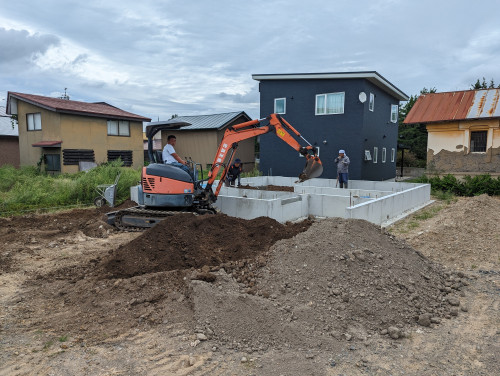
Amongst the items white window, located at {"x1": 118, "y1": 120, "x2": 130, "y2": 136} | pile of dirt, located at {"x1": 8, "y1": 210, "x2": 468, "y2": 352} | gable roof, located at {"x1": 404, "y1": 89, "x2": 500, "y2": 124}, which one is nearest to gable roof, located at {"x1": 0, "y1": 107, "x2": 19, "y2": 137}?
white window, located at {"x1": 118, "y1": 120, "x2": 130, "y2": 136}

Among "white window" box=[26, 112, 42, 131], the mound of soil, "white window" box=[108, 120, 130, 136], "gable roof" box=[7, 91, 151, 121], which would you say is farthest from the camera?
"white window" box=[108, 120, 130, 136]

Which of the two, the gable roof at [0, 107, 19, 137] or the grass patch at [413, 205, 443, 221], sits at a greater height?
the gable roof at [0, 107, 19, 137]

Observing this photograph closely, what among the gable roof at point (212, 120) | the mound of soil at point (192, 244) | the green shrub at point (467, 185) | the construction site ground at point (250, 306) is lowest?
the construction site ground at point (250, 306)

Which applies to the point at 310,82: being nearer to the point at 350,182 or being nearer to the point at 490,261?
the point at 350,182

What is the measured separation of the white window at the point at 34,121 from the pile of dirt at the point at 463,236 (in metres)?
18.9

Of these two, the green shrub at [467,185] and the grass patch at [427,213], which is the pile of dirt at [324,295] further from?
the green shrub at [467,185]

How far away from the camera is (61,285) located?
559 centimetres

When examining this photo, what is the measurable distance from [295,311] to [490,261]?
15.6 ft

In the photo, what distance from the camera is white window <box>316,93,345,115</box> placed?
60.9 ft

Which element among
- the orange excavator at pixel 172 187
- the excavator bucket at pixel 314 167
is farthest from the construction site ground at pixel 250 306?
the excavator bucket at pixel 314 167

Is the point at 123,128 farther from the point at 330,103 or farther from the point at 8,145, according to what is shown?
the point at 330,103

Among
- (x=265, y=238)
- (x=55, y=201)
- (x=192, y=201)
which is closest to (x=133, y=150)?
(x=55, y=201)

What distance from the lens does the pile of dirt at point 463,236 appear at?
721 centimetres

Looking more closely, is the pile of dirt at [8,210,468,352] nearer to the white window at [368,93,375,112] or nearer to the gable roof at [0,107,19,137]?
the white window at [368,93,375,112]
